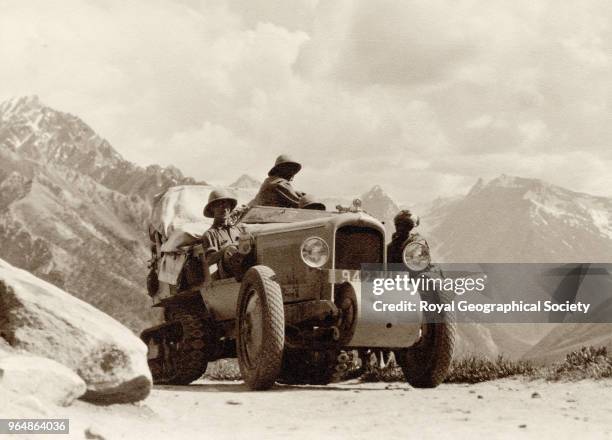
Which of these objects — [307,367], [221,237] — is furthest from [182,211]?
[307,367]

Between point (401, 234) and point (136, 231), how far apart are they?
9884 centimetres

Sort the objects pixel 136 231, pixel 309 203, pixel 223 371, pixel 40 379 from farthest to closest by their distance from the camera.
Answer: pixel 136 231, pixel 223 371, pixel 309 203, pixel 40 379

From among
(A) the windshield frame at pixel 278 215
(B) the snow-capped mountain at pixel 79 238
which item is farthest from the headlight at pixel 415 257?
(B) the snow-capped mountain at pixel 79 238

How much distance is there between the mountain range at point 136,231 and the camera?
67.2 m

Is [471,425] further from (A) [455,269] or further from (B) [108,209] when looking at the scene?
(B) [108,209]

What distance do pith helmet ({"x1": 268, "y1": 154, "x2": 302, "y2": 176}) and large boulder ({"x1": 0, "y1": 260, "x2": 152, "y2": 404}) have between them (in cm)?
498

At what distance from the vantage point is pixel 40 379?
232 inches

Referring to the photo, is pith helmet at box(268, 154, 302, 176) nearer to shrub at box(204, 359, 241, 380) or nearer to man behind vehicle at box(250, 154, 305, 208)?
man behind vehicle at box(250, 154, 305, 208)

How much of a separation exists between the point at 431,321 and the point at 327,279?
1.31 m

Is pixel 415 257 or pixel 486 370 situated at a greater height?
pixel 415 257

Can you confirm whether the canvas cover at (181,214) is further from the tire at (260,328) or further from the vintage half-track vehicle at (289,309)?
the tire at (260,328)

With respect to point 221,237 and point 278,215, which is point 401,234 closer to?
point 278,215

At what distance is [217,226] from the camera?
10750 mm

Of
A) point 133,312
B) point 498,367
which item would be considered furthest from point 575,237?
point 498,367
